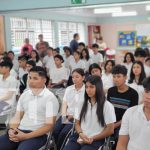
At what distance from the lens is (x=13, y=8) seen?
6.00 m

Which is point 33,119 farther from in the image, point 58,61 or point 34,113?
point 58,61

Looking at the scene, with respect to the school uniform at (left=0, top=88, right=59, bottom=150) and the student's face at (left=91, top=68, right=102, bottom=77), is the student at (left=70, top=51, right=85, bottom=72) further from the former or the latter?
the school uniform at (left=0, top=88, right=59, bottom=150)

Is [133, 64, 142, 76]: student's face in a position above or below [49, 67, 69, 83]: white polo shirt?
above

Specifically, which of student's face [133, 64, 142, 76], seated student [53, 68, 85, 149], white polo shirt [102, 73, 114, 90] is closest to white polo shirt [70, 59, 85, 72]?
white polo shirt [102, 73, 114, 90]

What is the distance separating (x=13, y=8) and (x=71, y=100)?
3763 millimetres

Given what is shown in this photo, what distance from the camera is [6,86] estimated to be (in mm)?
3713

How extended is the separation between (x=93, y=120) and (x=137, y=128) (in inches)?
24.1

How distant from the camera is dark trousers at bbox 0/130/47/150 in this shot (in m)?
2.24

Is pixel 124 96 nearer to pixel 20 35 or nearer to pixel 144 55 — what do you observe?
pixel 144 55

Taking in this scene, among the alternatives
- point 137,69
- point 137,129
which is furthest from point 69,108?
point 137,129

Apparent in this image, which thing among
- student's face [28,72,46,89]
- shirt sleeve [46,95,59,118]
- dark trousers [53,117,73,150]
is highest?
student's face [28,72,46,89]

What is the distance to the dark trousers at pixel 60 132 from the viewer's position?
8.98 feet

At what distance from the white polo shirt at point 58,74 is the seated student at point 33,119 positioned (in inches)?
102

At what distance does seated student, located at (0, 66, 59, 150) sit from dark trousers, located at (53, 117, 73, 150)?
13.8 inches
